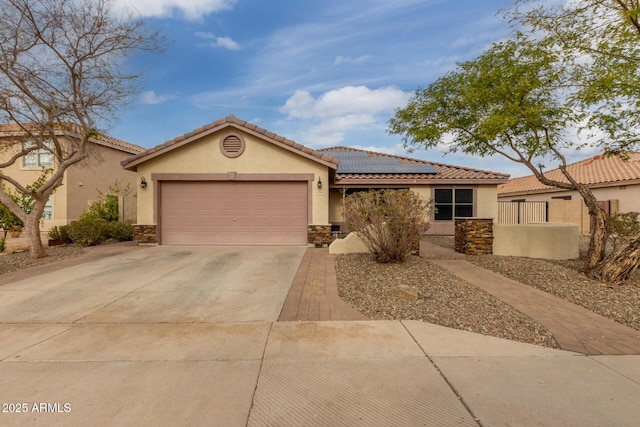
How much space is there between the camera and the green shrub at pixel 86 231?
11.9m

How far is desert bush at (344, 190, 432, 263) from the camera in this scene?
23.9ft

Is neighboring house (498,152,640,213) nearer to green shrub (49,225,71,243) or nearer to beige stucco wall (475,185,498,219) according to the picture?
beige stucco wall (475,185,498,219)

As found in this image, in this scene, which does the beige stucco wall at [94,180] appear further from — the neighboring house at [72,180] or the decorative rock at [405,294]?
the decorative rock at [405,294]

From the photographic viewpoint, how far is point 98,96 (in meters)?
9.82

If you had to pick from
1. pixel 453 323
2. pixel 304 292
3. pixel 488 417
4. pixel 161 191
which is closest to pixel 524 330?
pixel 453 323

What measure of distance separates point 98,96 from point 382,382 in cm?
1154

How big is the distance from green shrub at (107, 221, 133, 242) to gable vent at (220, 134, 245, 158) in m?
6.00

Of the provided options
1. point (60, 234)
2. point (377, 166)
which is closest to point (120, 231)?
point (60, 234)

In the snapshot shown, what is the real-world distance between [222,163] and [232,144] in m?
0.83

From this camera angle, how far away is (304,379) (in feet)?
9.92

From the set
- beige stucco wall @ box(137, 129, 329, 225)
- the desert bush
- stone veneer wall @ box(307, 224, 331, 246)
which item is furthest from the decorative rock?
beige stucco wall @ box(137, 129, 329, 225)

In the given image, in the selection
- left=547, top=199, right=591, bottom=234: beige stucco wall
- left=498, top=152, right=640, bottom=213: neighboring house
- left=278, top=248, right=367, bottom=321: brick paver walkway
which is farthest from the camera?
left=547, top=199, right=591, bottom=234: beige stucco wall

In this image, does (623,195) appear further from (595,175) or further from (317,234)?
(317,234)

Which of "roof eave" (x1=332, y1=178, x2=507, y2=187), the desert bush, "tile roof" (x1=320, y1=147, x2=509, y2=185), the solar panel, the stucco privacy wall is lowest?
the desert bush
